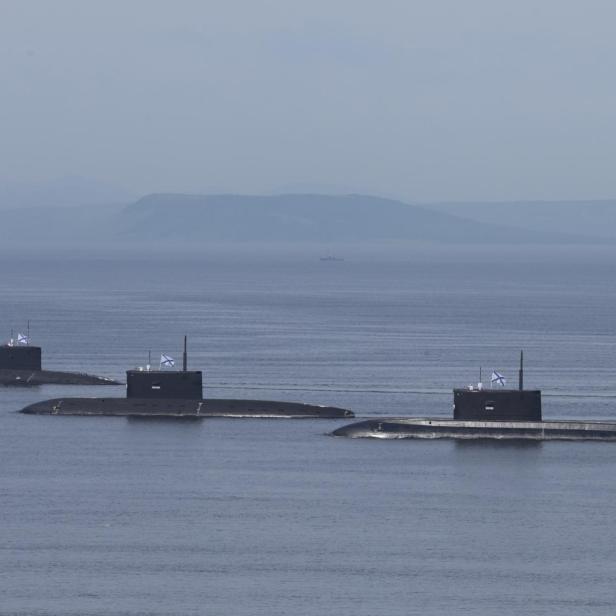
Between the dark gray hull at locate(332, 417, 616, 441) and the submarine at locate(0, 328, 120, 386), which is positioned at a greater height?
the submarine at locate(0, 328, 120, 386)

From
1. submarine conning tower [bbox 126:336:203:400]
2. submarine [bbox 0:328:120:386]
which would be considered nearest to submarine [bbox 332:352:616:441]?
submarine conning tower [bbox 126:336:203:400]

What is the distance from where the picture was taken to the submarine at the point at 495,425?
6950 cm

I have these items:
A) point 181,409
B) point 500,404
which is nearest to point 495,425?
point 500,404

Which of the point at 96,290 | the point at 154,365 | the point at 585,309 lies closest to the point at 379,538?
the point at 154,365

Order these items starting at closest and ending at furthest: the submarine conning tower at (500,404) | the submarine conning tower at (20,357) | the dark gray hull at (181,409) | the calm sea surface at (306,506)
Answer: the calm sea surface at (306,506) → the submarine conning tower at (500,404) → the dark gray hull at (181,409) → the submarine conning tower at (20,357)

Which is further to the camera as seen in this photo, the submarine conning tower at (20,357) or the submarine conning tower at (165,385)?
the submarine conning tower at (20,357)

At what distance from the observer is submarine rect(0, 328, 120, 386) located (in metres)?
90.2

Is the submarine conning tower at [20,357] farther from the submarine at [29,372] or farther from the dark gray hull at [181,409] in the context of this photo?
the dark gray hull at [181,409]

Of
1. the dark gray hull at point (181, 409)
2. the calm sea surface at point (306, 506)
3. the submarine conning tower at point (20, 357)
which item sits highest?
the submarine conning tower at point (20, 357)

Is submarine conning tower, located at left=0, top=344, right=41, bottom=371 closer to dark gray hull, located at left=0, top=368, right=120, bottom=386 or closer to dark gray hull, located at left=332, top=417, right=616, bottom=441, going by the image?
dark gray hull, located at left=0, top=368, right=120, bottom=386

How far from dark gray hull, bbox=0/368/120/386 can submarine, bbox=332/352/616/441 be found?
2371 centimetres

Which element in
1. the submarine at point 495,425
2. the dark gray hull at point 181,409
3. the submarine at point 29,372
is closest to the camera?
the submarine at point 495,425

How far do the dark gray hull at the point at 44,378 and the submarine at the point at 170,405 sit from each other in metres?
12.7

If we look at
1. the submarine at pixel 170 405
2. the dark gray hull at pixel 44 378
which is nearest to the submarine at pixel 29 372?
the dark gray hull at pixel 44 378
